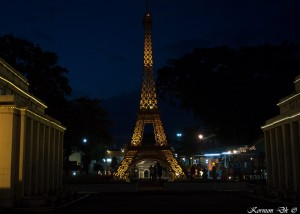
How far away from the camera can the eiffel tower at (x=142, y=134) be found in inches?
2586

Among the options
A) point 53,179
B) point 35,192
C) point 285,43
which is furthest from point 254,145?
point 35,192

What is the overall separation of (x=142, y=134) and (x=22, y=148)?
45050 millimetres

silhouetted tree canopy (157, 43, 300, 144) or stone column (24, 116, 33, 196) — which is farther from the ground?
silhouetted tree canopy (157, 43, 300, 144)

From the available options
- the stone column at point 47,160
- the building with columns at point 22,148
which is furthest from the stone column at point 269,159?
the stone column at point 47,160

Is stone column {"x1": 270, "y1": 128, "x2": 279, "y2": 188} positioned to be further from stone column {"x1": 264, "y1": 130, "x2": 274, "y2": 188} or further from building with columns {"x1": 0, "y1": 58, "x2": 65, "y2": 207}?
building with columns {"x1": 0, "y1": 58, "x2": 65, "y2": 207}

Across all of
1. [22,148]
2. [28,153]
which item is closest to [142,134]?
[28,153]

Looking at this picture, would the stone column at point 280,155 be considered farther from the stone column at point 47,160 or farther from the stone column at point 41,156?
the stone column at point 41,156

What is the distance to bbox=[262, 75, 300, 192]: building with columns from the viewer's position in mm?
31906

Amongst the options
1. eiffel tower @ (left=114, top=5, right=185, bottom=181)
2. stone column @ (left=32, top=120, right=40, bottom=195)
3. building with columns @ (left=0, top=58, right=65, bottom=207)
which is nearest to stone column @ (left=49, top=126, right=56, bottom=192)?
building with columns @ (left=0, top=58, right=65, bottom=207)

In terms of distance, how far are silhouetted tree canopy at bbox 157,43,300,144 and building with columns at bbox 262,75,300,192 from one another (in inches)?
774

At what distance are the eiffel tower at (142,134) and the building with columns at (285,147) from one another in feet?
86.5

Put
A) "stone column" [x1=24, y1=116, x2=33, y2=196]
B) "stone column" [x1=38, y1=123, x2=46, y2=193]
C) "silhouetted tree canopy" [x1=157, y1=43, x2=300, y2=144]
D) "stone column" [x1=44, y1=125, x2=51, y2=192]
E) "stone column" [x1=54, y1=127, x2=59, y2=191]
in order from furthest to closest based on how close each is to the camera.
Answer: "silhouetted tree canopy" [x1=157, y1=43, x2=300, y2=144], "stone column" [x1=54, y1=127, x2=59, y2=191], "stone column" [x1=44, y1=125, x2=51, y2=192], "stone column" [x1=38, y1=123, x2=46, y2=193], "stone column" [x1=24, y1=116, x2=33, y2=196]

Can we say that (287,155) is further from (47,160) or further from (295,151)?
(47,160)

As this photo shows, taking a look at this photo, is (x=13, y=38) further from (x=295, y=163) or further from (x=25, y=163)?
(x=295, y=163)
